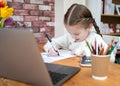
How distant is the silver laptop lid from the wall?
1.75 m

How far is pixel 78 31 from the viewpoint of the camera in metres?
1.38

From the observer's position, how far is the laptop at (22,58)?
590 mm

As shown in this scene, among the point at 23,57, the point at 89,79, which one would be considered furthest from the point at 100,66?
the point at 23,57

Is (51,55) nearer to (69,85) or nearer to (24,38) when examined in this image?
(69,85)

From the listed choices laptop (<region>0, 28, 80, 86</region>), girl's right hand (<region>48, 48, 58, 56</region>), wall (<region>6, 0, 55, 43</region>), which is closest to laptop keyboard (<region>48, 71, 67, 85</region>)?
laptop (<region>0, 28, 80, 86</region>)

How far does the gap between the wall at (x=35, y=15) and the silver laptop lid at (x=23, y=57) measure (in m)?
1.75

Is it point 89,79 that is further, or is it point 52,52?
point 52,52

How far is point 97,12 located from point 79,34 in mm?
1668

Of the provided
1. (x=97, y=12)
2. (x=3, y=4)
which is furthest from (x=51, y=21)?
(x=3, y=4)

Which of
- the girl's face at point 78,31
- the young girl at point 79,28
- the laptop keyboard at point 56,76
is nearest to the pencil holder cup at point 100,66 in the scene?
the laptop keyboard at point 56,76

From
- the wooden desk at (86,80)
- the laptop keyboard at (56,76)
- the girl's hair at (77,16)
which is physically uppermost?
the girl's hair at (77,16)

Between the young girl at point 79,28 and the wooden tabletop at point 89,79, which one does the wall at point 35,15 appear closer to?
the young girl at point 79,28

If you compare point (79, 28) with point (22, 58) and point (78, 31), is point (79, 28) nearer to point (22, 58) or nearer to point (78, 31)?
point (78, 31)

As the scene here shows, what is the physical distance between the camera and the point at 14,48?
627mm
